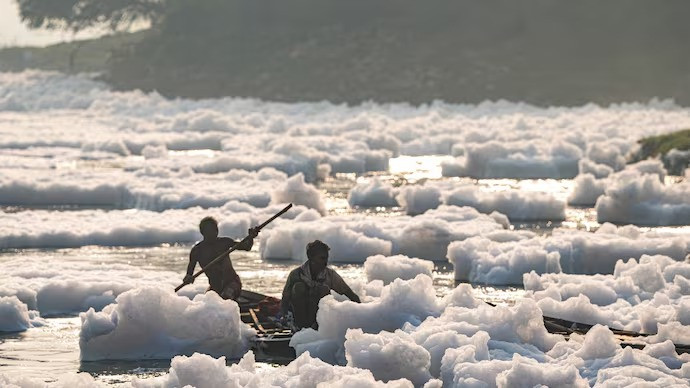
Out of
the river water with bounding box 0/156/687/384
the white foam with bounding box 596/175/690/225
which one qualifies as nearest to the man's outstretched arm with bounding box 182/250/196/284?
the river water with bounding box 0/156/687/384

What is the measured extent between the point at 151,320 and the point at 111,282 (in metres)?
3.77

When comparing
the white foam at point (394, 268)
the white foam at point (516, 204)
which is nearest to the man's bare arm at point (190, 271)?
the white foam at point (394, 268)

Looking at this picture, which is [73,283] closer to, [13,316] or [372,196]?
[13,316]

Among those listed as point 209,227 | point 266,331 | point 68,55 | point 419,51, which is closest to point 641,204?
point 209,227

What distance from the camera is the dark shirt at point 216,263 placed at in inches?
679

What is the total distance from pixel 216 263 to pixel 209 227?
0.41 metres

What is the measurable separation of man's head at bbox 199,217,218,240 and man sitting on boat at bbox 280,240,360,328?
5.96 feet

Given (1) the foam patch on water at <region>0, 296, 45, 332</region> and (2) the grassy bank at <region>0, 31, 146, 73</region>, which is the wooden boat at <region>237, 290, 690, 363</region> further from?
(2) the grassy bank at <region>0, 31, 146, 73</region>

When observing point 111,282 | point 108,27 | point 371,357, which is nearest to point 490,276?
point 111,282

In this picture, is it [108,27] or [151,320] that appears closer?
[151,320]

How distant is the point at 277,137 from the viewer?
174 ft

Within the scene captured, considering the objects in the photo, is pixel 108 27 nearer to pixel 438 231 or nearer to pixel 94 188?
pixel 94 188

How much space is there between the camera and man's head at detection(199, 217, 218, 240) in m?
17.2

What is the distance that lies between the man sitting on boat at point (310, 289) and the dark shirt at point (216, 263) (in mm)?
1553
